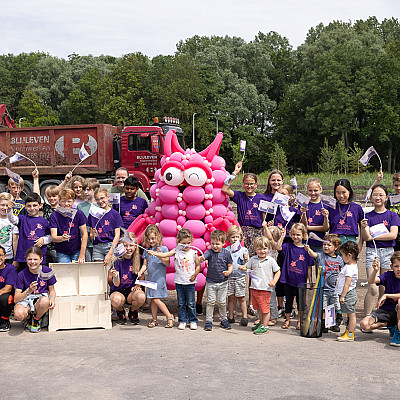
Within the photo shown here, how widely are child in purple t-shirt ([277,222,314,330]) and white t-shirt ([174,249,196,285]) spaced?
1139mm

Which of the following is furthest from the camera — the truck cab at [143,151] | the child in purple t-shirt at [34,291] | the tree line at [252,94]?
the tree line at [252,94]

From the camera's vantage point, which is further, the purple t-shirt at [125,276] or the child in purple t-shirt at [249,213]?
the child in purple t-shirt at [249,213]

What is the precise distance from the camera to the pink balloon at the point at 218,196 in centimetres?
769

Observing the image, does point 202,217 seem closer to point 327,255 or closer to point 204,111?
point 327,255

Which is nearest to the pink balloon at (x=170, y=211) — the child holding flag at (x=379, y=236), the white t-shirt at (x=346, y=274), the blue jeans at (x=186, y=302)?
the blue jeans at (x=186, y=302)

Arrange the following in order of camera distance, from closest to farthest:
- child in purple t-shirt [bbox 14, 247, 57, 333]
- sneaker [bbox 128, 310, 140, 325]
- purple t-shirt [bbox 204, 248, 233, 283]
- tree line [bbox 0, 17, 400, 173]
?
child in purple t-shirt [bbox 14, 247, 57, 333] < purple t-shirt [bbox 204, 248, 233, 283] < sneaker [bbox 128, 310, 140, 325] < tree line [bbox 0, 17, 400, 173]

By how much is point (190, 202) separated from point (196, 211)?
5.8 inches

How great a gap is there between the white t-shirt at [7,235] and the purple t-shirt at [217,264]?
8.00 feet

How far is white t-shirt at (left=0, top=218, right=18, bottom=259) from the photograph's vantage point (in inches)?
282

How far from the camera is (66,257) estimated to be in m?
7.31

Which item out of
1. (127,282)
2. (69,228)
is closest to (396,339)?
(127,282)

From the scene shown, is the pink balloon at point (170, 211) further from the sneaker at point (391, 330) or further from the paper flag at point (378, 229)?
the sneaker at point (391, 330)

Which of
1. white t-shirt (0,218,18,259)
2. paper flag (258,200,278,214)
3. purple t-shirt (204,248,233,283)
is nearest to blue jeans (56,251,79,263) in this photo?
white t-shirt (0,218,18,259)

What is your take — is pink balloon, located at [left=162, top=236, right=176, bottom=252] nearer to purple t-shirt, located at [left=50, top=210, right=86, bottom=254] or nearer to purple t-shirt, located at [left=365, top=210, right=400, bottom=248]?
purple t-shirt, located at [left=50, top=210, right=86, bottom=254]
